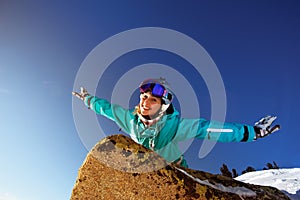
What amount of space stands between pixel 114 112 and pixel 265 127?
323cm

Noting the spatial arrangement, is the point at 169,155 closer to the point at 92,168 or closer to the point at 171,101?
the point at 171,101

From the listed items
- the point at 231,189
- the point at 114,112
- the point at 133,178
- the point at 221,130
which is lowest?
the point at 231,189

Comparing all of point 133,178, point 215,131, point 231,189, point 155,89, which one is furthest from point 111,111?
point 231,189

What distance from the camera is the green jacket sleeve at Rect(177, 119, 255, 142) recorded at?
223 inches

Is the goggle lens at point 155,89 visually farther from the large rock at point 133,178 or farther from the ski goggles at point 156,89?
the large rock at point 133,178

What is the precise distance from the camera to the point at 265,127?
5922 mm

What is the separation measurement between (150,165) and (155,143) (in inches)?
86.4

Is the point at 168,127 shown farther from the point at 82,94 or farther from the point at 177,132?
the point at 82,94

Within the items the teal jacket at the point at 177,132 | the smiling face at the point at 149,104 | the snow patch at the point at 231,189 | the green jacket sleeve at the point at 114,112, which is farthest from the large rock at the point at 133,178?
the green jacket sleeve at the point at 114,112

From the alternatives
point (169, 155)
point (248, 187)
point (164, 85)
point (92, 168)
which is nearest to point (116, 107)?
point (164, 85)

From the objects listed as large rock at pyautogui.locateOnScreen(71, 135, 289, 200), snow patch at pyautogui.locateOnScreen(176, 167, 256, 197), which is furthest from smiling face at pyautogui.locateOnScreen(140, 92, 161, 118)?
snow patch at pyautogui.locateOnScreen(176, 167, 256, 197)

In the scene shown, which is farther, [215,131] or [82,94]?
[82,94]

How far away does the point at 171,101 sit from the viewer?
622 cm

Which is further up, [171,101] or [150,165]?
[171,101]
